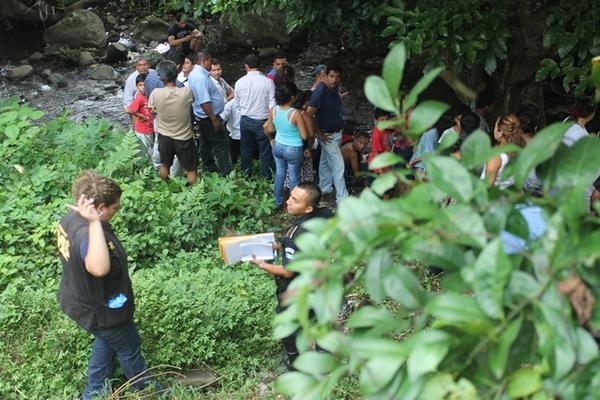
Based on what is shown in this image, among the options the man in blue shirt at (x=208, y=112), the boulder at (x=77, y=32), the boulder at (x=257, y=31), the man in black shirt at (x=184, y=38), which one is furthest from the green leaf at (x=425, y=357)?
the boulder at (x=77, y=32)

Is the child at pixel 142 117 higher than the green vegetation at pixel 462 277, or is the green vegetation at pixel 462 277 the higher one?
the green vegetation at pixel 462 277

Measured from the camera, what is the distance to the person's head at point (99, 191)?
3912 millimetres

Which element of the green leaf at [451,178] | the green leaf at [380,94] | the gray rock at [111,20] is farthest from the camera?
the gray rock at [111,20]

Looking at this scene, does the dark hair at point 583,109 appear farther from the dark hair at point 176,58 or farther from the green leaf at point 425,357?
the dark hair at point 176,58

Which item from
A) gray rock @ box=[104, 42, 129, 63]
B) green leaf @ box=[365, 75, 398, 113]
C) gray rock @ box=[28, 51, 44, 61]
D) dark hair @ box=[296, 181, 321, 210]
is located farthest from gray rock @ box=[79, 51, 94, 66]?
green leaf @ box=[365, 75, 398, 113]

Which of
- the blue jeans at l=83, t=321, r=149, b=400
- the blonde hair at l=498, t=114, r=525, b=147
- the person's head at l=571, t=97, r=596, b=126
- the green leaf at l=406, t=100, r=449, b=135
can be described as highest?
the green leaf at l=406, t=100, r=449, b=135

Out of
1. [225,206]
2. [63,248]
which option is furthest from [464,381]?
[225,206]

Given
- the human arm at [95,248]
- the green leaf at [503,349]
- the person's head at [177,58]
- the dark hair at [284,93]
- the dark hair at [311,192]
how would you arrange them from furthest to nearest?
1. the person's head at [177,58]
2. the dark hair at [284,93]
3. the dark hair at [311,192]
4. the human arm at [95,248]
5. the green leaf at [503,349]

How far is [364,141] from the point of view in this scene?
25.4 ft

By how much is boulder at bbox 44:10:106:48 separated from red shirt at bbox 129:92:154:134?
8.12 metres

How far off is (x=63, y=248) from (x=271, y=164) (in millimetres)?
3850

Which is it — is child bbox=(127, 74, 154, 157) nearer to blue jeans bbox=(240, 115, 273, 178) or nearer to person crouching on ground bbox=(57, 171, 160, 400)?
blue jeans bbox=(240, 115, 273, 178)

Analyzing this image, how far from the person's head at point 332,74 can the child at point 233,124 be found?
1085mm

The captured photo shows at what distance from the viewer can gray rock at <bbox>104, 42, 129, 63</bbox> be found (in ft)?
46.6
